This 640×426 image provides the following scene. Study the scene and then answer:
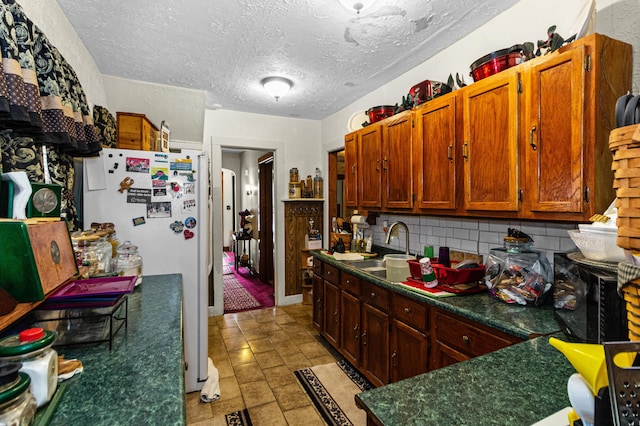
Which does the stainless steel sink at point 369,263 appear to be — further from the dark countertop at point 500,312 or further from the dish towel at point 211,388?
the dish towel at point 211,388

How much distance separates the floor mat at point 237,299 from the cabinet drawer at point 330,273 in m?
1.63

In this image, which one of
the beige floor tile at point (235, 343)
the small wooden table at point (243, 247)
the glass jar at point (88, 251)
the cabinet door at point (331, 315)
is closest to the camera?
the glass jar at point (88, 251)

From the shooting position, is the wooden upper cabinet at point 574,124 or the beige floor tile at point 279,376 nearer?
the wooden upper cabinet at point 574,124

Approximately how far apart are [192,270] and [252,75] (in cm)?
183

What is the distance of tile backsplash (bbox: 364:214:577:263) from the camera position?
5.79 ft

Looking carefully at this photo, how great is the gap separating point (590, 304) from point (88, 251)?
2.20 metres

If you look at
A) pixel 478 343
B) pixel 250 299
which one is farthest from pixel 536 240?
pixel 250 299

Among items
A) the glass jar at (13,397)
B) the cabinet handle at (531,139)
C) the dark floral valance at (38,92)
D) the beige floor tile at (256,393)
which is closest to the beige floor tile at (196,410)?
the beige floor tile at (256,393)

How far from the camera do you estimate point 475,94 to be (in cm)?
182

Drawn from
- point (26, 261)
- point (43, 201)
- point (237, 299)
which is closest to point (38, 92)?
point (43, 201)

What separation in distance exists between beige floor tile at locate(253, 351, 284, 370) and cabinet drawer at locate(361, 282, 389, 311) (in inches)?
40.5

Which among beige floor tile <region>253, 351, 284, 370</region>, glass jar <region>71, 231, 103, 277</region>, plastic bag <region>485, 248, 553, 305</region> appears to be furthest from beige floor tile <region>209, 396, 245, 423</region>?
plastic bag <region>485, 248, 553, 305</region>

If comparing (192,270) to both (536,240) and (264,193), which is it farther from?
(264,193)

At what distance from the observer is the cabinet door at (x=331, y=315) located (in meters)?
2.84
